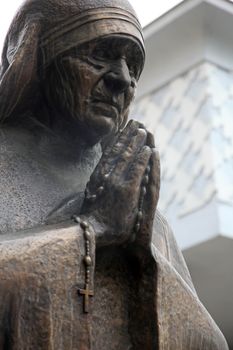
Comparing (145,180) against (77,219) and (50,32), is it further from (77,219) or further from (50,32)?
(50,32)

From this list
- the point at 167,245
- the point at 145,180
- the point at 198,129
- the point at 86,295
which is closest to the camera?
the point at 86,295

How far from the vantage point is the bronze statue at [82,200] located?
7.39 ft

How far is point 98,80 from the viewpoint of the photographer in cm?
256

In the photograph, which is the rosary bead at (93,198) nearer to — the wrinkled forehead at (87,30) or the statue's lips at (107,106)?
the statue's lips at (107,106)

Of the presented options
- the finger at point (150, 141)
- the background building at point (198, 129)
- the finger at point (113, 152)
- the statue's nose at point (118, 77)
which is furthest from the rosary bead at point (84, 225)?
the background building at point (198, 129)

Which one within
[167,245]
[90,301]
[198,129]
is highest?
[90,301]

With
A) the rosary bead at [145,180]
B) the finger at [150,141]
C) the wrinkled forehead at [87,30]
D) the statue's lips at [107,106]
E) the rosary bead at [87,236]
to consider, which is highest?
the wrinkled forehead at [87,30]

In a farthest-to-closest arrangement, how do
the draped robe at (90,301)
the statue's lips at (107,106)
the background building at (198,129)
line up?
the background building at (198,129), the statue's lips at (107,106), the draped robe at (90,301)

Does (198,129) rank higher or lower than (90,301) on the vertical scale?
lower

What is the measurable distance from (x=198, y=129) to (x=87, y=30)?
609cm

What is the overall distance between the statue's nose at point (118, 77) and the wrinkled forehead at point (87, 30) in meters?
0.07

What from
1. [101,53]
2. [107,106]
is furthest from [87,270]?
[101,53]

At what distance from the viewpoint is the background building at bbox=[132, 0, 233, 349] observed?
26.5 feet

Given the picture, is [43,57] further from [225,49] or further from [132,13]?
[225,49]
